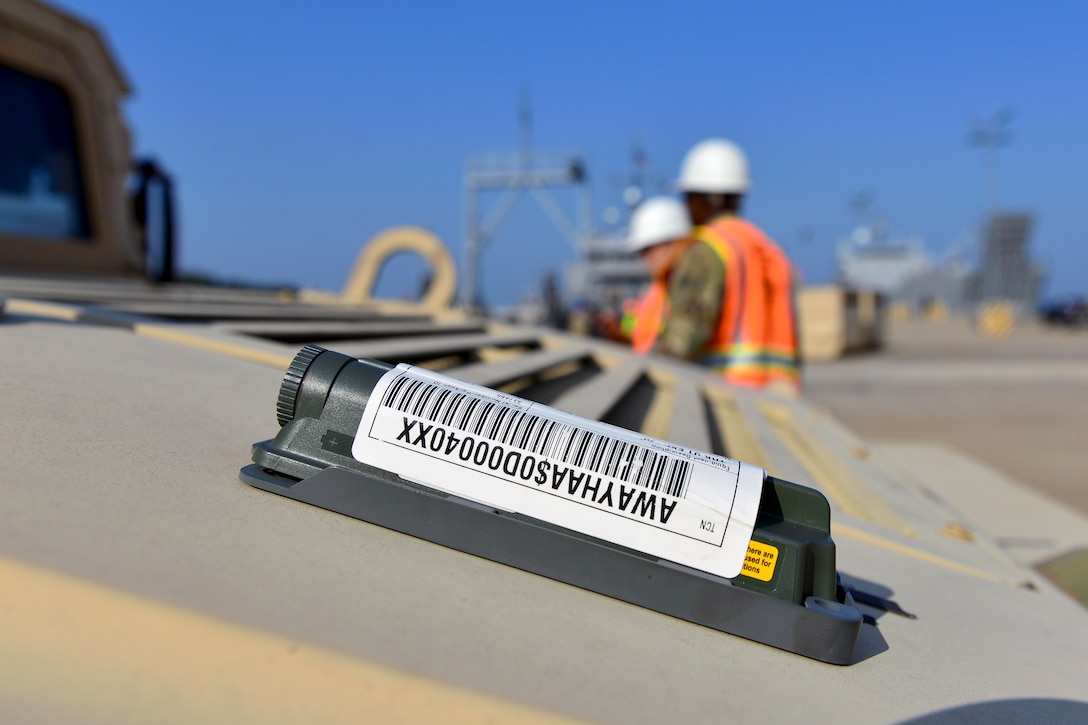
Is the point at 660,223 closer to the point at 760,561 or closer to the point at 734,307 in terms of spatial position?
the point at 734,307

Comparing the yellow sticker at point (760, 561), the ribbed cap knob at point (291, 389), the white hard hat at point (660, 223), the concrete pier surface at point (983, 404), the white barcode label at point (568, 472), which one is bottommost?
the concrete pier surface at point (983, 404)

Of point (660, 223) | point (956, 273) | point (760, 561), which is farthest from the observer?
point (956, 273)

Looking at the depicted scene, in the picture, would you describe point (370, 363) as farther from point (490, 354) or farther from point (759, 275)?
point (759, 275)

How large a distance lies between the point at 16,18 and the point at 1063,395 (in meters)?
11.7

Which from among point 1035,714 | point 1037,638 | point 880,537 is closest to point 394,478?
point 1035,714

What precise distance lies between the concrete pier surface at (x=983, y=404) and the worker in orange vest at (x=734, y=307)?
256cm

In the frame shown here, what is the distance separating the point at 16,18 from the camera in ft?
13.0

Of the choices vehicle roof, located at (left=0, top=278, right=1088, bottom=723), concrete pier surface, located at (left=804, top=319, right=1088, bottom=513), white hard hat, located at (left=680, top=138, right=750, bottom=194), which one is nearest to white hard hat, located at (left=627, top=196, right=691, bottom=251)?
white hard hat, located at (left=680, top=138, right=750, bottom=194)

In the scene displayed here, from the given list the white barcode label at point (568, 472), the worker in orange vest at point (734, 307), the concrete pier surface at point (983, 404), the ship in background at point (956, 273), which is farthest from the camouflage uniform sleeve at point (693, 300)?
the ship in background at point (956, 273)

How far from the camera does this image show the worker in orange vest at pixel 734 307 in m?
3.74

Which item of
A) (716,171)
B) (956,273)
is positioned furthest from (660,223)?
(956,273)

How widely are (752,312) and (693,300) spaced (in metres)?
0.32

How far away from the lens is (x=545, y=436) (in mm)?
911

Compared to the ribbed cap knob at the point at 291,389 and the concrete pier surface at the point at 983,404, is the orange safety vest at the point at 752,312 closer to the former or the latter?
the concrete pier surface at the point at 983,404
